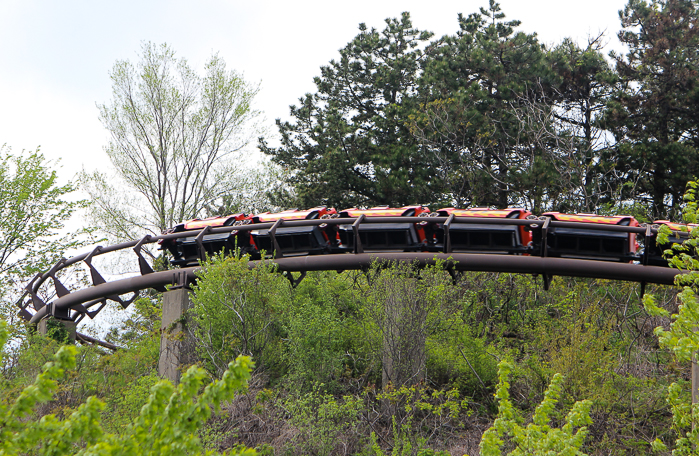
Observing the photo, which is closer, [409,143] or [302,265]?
[302,265]

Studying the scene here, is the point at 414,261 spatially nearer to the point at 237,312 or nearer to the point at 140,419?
the point at 237,312

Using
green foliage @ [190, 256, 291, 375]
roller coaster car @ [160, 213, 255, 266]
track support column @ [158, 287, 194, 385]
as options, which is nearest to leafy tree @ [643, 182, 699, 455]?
green foliage @ [190, 256, 291, 375]

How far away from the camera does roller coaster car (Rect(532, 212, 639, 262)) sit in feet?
40.1

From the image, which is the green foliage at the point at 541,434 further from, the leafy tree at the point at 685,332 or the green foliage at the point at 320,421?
the green foliage at the point at 320,421

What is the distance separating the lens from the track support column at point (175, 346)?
13.5 m

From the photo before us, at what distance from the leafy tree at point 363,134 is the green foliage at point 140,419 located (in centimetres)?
2079

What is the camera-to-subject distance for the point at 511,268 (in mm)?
12352

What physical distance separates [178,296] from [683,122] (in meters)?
19.1

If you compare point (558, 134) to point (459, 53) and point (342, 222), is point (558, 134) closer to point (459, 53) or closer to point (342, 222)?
point (459, 53)

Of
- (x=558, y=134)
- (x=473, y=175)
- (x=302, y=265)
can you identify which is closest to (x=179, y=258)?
(x=302, y=265)

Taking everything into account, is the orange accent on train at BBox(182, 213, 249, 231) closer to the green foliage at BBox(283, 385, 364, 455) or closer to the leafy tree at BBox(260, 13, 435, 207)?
the green foliage at BBox(283, 385, 364, 455)

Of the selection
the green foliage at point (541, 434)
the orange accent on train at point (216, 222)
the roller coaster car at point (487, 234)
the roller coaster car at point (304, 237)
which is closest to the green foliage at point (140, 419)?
the green foliage at point (541, 434)

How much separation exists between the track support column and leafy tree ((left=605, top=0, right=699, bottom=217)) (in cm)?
1615

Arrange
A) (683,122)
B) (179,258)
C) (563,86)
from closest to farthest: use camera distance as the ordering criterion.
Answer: (179,258) → (683,122) → (563,86)
